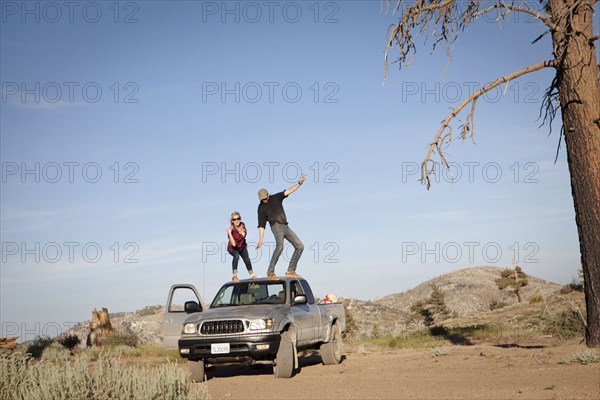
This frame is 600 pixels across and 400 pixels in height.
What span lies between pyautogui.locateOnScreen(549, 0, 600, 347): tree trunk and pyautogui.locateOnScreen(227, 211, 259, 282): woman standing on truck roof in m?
7.69

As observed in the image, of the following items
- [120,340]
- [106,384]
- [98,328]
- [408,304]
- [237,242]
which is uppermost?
[237,242]

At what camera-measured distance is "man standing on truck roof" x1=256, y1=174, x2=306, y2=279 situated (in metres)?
18.0

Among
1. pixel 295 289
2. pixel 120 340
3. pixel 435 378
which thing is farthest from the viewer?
Result: pixel 120 340

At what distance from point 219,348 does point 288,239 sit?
16.3 ft

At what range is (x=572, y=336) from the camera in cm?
2012

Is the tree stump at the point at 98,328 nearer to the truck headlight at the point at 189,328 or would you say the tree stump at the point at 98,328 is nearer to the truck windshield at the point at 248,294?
the truck windshield at the point at 248,294

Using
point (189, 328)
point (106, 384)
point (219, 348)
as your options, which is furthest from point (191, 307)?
point (106, 384)

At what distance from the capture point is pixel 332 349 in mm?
16875

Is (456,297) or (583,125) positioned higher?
(583,125)

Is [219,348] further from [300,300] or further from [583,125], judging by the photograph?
[583,125]

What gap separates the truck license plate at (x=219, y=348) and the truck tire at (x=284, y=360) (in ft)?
3.26

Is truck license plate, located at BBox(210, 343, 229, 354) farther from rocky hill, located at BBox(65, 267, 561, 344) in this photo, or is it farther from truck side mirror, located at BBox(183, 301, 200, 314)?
rocky hill, located at BBox(65, 267, 561, 344)

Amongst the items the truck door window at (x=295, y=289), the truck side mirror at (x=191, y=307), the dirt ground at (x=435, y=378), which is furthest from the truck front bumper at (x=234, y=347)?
the truck door window at (x=295, y=289)

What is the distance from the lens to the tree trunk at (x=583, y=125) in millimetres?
15039
